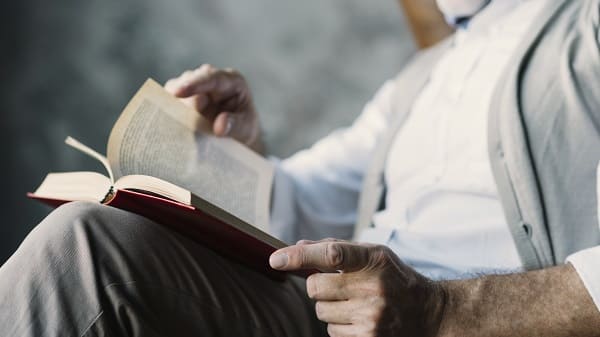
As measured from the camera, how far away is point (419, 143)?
1.16 m

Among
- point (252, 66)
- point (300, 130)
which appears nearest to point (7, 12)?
point (252, 66)

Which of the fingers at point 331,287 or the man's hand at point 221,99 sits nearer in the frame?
the fingers at point 331,287

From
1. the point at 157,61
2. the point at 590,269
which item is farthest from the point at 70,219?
the point at 157,61

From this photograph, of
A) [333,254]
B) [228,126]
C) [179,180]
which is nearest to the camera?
[333,254]

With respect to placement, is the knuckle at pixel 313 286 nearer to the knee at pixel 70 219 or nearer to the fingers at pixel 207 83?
the knee at pixel 70 219

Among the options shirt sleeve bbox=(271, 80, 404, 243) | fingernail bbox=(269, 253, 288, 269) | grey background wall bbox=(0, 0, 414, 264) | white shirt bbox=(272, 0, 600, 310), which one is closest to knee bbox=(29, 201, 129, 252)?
fingernail bbox=(269, 253, 288, 269)

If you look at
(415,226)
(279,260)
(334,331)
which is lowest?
(415,226)

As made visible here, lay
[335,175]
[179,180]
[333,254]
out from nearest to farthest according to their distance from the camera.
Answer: [333,254] < [179,180] < [335,175]

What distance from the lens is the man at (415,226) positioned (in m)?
0.70

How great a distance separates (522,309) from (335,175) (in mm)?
654

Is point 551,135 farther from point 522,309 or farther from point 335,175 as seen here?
point 335,175

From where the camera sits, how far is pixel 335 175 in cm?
137

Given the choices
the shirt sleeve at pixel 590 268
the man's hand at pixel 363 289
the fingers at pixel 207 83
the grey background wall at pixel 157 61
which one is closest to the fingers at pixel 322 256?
the man's hand at pixel 363 289

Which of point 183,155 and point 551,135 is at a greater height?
point 183,155
